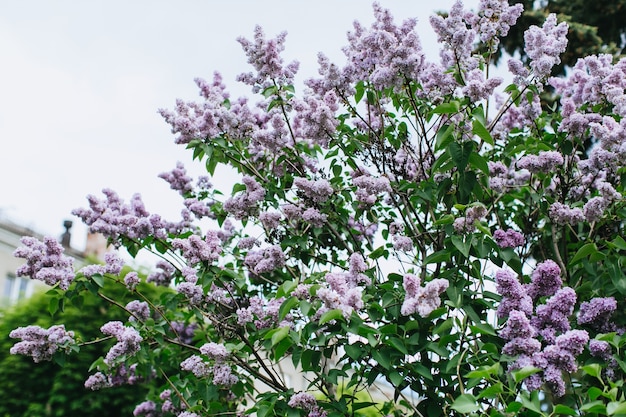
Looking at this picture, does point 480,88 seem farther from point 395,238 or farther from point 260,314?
point 260,314

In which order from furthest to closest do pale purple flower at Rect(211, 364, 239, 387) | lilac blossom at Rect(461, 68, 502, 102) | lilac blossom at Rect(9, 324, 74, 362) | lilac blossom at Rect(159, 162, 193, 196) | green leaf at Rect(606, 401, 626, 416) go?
1. lilac blossom at Rect(159, 162, 193, 196)
2. lilac blossom at Rect(9, 324, 74, 362)
3. pale purple flower at Rect(211, 364, 239, 387)
4. lilac blossom at Rect(461, 68, 502, 102)
5. green leaf at Rect(606, 401, 626, 416)

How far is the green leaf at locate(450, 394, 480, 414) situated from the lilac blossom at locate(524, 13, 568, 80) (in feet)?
6.10

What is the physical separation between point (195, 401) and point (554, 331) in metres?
2.34

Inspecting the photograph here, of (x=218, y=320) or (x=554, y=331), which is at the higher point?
(x=554, y=331)

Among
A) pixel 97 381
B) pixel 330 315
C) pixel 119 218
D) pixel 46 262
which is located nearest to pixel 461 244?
pixel 330 315

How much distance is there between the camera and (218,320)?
3885mm

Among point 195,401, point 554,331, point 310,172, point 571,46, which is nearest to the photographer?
point 554,331

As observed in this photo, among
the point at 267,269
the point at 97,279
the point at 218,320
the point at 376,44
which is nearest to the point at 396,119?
the point at 376,44

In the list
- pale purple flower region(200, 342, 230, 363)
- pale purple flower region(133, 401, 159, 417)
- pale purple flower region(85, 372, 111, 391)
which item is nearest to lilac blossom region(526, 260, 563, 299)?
pale purple flower region(200, 342, 230, 363)

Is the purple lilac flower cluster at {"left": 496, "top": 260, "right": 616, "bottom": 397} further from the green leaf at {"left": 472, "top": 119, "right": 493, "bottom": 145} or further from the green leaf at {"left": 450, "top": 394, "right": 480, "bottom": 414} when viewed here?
the green leaf at {"left": 472, "top": 119, "right": 493, "bottom": 145}

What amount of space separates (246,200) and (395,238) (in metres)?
0.92

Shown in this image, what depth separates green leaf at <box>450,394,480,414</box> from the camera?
2.12 metres

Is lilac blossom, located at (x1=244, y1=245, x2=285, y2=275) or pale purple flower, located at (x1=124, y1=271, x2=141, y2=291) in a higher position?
lilac blossom, located at (x1=244, y1=245, x2=285, y2=275)

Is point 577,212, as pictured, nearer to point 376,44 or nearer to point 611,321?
point 611,321
